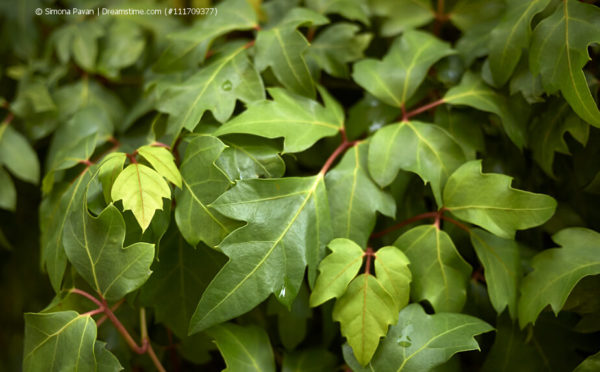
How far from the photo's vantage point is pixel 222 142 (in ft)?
2.03

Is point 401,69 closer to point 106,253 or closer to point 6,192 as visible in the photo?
point 106,253

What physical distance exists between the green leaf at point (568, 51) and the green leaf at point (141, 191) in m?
0.56

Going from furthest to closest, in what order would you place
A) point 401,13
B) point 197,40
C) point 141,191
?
point 401,13
point 197,40
point 141,191

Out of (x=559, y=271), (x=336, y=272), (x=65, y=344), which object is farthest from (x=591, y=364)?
(x=65, y=344)

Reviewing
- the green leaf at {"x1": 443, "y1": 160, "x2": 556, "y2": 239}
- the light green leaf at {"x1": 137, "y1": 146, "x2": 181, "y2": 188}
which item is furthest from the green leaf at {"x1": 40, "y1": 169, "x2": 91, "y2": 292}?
the green leaf at {"x1": 443, "y1": 160, "x2": 556, "y2": 239}

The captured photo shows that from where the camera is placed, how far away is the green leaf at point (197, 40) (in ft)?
2.69

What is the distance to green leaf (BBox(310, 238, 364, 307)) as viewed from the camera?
1.97 feet

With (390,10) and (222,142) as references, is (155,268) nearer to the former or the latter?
(222,142)

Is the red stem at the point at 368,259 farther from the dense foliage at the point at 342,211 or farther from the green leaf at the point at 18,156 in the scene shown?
the green leaf at the point at 18,156

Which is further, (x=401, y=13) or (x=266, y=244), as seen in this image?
(x=401, y=13)

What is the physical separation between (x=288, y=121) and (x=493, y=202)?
0.32 m

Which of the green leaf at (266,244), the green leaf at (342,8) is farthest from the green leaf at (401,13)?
the green leaf at (266,244)

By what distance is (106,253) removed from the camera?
2.00 ft

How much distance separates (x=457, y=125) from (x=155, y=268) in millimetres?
526
